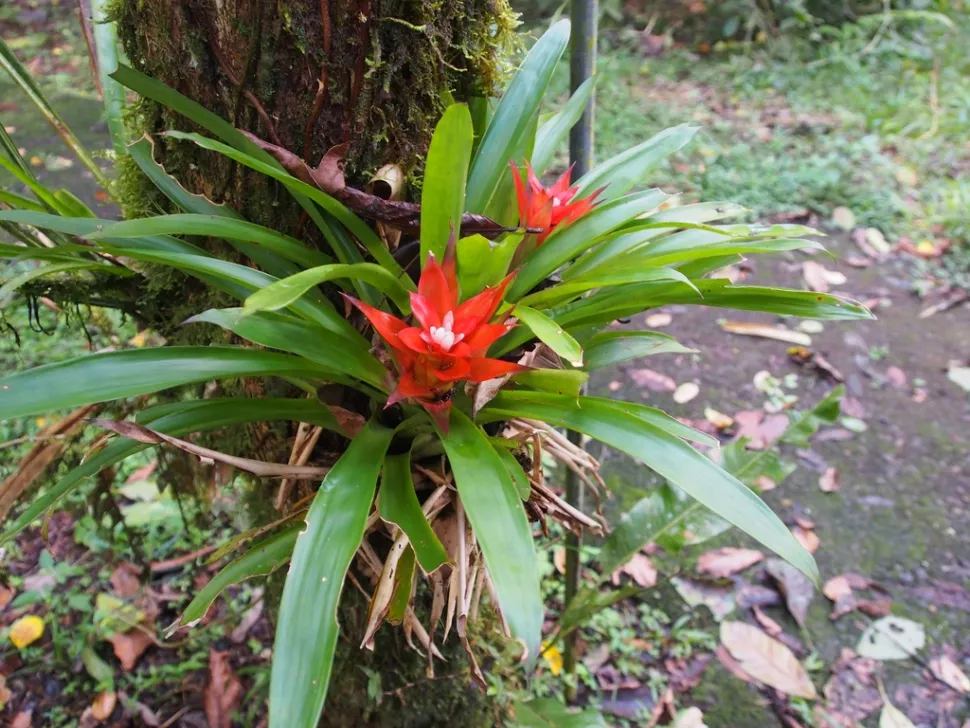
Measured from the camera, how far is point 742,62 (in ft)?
14.4

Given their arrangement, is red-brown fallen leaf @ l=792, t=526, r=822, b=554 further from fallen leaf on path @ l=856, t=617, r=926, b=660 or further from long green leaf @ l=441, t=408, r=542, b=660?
long green leaf @ l=441, t=408, r=542, b=660

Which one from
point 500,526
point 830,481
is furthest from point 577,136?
point 830,481

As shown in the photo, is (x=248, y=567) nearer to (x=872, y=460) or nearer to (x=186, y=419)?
(x=186, y=419)

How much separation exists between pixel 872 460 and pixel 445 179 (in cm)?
192

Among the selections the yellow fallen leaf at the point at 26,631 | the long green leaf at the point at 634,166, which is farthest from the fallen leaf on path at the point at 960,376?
the yellow fallen leaf at the point at 26,631

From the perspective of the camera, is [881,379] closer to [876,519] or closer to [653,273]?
[876,519]

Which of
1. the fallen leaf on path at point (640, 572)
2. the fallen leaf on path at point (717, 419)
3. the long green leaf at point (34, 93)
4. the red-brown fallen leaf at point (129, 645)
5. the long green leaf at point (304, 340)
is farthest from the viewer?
the fallen leaf on path at point (717, 419)

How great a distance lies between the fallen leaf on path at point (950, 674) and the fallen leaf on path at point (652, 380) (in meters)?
1.07

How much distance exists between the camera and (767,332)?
2605 millimetres

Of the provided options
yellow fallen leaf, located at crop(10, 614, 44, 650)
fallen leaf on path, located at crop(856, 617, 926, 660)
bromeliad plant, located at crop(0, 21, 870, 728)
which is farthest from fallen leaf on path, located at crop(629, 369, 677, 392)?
yellow fallen leaf, located at crop(10, 614, 44, 650)

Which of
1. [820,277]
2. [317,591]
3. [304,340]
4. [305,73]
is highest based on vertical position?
[305,73]

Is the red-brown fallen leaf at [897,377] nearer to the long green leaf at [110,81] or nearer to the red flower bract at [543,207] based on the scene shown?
the red flower bract at [543,207]

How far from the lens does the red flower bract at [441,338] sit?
0.77 meters

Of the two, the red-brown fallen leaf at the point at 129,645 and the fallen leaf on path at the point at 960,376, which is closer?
the red-brown fallen leaf at the point at 129,645
